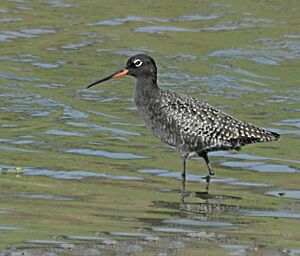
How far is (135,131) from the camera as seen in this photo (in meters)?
18.8

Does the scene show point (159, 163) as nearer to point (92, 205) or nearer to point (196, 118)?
point (196, 118)

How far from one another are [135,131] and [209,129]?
3.14 metres

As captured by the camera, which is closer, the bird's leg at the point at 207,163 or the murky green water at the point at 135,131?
the murky green water at the point at 135,131

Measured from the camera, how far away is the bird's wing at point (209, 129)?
15867 mm

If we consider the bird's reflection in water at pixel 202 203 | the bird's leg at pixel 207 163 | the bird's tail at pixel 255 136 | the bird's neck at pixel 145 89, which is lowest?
the bird's reflection in water at pixel 202 203

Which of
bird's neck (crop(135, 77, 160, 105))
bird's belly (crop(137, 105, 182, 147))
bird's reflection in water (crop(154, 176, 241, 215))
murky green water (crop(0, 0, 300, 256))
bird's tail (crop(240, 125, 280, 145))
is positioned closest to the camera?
murky green water (crop(0, 0, 300, 256))

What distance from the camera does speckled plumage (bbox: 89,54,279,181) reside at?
52.1 feet

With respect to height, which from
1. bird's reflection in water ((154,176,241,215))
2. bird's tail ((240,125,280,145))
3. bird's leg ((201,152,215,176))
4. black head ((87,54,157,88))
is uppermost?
black head ((87,54,157,88))

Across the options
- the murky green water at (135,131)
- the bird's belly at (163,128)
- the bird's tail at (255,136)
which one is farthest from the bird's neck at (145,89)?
the bird's tail at (255,136)

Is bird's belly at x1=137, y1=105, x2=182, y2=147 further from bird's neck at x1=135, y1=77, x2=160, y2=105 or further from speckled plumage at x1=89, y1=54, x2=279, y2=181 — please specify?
bird's neck at x1=135, y1=77, x2=160, y2=105

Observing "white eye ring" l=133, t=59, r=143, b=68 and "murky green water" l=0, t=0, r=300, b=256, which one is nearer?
"murky green water" l=0, t=0, r=300, b=256

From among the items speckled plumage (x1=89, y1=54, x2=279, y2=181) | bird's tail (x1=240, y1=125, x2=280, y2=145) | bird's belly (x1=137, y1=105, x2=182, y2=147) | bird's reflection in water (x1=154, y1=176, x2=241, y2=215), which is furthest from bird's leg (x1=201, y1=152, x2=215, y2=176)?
bird's reflection in water (x1=154, y1=176, x2=241, y2=215)

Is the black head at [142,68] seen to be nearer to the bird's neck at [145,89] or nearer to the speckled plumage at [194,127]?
the bird's neck at [145,89]

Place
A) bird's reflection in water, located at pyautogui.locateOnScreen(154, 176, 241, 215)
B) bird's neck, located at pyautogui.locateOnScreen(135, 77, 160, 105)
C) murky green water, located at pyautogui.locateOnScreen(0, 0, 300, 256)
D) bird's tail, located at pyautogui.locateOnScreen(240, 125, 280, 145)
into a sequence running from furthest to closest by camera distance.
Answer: bird's neck, located at pyautogui.locateOnScreen(135, 77, 160, 105) < bird's tail, located at pyautogui.locateOnScreen(240, 125, 280, 145) < bird's reflection in water, located at pyautogui.locateOnScreen(154, 176, 241, 215) < murky green water, located at pyautogui.locateOnScreen(0, 0, 300, 256)
